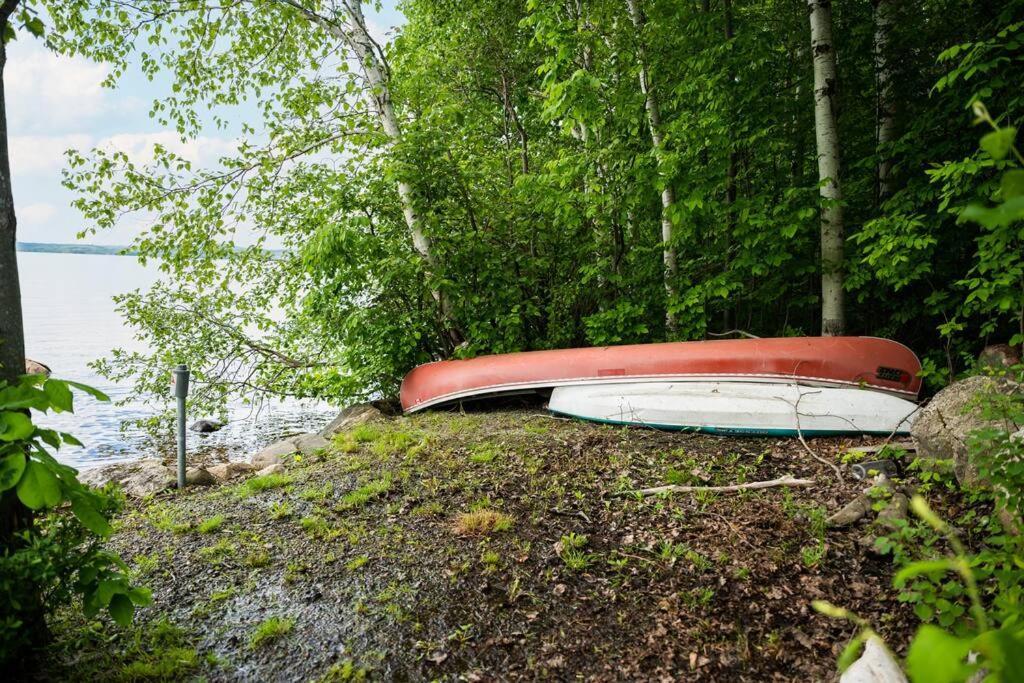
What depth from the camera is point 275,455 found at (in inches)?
244

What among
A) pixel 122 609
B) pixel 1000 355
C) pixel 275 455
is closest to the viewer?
pixel 122 609

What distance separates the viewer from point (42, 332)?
724 inches

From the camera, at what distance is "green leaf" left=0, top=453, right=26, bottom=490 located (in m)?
1.93

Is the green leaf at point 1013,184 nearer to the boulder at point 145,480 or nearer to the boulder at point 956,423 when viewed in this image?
the boulder at point 956,423

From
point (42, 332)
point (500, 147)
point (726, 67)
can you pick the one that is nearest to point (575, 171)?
point (726, 67)

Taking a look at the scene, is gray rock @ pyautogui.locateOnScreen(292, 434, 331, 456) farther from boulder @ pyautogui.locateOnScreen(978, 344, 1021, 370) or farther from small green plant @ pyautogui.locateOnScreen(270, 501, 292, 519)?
boulder @ pyautogui.locateOnScreen(978, 344, 1021, 370)

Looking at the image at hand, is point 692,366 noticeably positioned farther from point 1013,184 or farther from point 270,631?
point 1013,184

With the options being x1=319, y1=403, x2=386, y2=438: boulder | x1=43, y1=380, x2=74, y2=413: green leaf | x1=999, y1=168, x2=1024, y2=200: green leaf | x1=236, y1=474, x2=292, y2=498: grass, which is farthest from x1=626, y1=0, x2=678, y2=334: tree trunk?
x1=999, y1=168, x2=1024, y2=200: green leaf

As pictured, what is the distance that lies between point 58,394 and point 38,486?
311 mm

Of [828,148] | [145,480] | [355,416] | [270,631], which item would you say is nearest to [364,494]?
[270,631]

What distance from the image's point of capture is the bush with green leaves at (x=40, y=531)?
1952mm

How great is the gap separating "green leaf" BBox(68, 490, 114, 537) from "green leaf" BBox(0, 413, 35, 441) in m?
0.30

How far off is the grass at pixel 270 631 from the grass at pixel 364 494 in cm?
116

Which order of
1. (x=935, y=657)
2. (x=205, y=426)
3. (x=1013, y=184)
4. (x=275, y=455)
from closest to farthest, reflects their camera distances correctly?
(x=935, y=657) → (x=1013, y=184) → (x=275, y=455) → (x=205, y=426)
